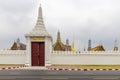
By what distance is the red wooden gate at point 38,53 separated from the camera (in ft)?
110

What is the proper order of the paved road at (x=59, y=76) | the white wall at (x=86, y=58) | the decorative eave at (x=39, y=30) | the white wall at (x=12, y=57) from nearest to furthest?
the paved road at (x=59, y=76) → the decorative eave at (x=39, y=30) → the white wall at (x=12, y=57) → the white wall at (x=86, y=58)

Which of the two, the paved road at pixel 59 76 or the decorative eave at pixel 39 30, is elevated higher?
the decorative eave at pixel 39 30

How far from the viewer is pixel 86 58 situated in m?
34.8

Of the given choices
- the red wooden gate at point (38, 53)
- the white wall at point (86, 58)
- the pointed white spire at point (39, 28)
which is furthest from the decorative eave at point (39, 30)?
the white wall at point (86, 58)

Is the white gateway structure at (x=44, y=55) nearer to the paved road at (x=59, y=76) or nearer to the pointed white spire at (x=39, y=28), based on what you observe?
the pointed white spire at (x=39, y=28)

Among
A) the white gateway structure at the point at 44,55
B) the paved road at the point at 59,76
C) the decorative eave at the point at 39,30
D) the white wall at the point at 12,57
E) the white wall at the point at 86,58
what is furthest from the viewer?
the white wall at the point at 86,58

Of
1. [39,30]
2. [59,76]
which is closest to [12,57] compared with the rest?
[39,30]

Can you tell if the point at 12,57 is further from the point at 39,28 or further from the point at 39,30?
the point at 39,28

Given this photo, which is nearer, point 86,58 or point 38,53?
point 38,53

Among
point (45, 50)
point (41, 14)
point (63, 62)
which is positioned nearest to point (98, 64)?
point (63, 62)

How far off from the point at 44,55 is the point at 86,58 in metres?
4.45

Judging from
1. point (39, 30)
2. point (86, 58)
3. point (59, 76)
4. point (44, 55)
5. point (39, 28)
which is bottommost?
point (59, 76)

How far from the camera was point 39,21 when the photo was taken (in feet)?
117

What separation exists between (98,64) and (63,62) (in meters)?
3.66
